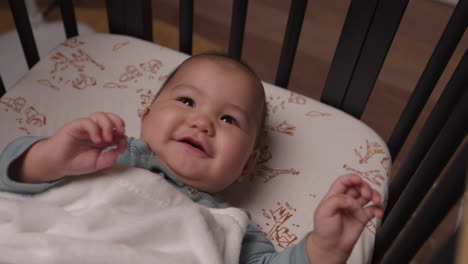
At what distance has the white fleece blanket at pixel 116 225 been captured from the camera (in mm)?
598

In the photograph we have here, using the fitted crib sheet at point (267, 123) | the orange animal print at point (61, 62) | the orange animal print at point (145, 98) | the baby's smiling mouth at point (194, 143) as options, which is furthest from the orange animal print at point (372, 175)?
the orange animal print at point (61, 62)

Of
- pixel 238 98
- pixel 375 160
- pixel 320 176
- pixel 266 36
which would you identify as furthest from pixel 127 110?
pixel 266 36

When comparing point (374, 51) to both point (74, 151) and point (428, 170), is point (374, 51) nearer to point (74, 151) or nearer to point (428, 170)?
point (428, 170)

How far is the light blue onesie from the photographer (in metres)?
0.68

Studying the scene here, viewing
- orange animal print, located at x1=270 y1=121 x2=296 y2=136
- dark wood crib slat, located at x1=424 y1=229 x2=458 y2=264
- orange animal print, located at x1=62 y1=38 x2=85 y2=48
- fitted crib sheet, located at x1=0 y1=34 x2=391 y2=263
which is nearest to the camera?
dark wood crib slat, located at x1=424 y1=229 x2=458 y2=264

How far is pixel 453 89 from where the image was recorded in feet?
2.52

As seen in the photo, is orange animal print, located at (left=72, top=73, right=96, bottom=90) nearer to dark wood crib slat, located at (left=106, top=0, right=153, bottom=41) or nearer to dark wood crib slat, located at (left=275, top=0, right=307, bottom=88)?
dark wood crib slat, located at (left=106, top=0, right=153, bottom=41)

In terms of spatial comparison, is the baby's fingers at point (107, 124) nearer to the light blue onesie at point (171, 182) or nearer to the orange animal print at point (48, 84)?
the light blue onesie at point (171, 182)

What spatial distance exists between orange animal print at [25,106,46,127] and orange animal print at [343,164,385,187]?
2.05 ft

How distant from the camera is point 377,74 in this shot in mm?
868

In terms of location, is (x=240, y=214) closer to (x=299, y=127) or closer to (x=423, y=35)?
(x=299, y=127)

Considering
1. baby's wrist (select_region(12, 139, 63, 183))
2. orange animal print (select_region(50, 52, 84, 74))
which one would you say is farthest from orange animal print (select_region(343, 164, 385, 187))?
orange animal print (select_region(50, 52, 84, 74))

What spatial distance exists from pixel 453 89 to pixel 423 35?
1278 mm

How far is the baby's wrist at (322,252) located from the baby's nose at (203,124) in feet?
0.76
